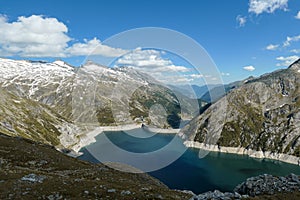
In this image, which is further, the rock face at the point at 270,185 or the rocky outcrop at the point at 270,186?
the rock face at the point at 270,185

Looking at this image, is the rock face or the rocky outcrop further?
the rock face

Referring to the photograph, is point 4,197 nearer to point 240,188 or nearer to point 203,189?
point 240,188

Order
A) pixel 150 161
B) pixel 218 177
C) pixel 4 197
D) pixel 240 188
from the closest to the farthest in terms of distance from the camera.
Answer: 1. pixel 4 197
2. pixel 240 188
3. pixel 218 177
4. pixel 150 161

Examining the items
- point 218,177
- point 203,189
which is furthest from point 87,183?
point 218,177

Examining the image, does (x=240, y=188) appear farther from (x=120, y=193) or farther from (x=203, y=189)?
(x=203, y=189)

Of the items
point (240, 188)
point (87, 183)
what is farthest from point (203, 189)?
point (87, 183)

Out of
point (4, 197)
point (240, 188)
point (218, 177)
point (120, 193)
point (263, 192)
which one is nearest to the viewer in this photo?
point (4, 197)

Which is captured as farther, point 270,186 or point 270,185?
point 270,185

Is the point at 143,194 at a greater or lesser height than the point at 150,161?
greater

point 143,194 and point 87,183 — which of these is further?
point 87,183
